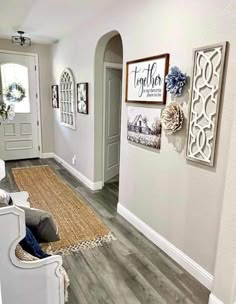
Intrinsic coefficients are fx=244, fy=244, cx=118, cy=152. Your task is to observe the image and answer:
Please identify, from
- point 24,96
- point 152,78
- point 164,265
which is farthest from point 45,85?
point 164,265

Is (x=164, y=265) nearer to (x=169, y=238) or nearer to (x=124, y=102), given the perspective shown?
(x=169, y=238)

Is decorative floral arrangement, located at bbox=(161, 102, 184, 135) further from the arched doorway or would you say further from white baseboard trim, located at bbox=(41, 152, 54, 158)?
white baseboard trim, located at bbox=(41, 152, 54, 158)

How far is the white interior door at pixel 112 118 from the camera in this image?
4.00 meters

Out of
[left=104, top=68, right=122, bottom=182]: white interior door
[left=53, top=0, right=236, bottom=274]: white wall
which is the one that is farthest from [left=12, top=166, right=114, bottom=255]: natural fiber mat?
[left=104, top=68, right=122, bottom=182]: white interior door

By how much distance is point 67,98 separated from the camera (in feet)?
16.0

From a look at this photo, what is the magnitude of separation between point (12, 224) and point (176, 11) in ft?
6.82

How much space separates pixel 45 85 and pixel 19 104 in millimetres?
748

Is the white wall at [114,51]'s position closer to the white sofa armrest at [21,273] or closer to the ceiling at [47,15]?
the ceiling at [47,15]

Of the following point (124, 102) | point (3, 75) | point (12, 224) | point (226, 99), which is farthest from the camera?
point (3, 75)

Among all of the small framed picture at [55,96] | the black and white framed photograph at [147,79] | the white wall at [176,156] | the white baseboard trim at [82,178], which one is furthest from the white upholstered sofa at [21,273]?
the small framed picture at [55,96]

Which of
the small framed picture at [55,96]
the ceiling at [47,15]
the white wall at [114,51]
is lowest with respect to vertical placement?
the small framed picture at [55,96]

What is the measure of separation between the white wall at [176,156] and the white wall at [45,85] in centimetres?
252

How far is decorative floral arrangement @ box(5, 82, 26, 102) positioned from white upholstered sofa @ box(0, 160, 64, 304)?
482cm

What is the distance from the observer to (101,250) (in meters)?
2.51
